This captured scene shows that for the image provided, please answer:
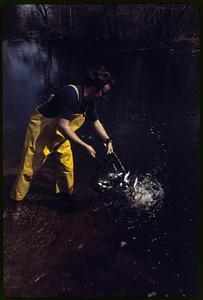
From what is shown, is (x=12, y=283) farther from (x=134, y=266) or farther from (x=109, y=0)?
(x=109, y=0)

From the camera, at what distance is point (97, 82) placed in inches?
140

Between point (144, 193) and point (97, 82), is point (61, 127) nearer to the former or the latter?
point (97, 82)

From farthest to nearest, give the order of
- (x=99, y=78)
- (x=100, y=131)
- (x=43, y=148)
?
(x=100, y=131)
(x=43, y=148)
(x=99, y=78)

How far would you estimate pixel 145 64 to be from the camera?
10.9m

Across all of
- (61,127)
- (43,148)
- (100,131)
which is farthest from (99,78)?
(43,148)

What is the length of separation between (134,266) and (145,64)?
8652 millimetres

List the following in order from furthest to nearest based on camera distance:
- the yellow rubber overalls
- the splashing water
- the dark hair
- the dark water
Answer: the splashing water
the yellow rubber overalls
the dark hair
the dark water

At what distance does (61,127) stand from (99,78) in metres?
0.71

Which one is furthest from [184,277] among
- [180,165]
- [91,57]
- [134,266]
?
[91,57]

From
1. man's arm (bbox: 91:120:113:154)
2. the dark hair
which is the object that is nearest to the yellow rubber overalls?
man's arm (bbox: 91:120:113:154)

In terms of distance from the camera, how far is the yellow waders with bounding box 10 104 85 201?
3.92m

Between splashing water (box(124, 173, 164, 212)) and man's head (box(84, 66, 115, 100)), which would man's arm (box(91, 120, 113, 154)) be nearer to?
man's head (box(84, 66, 115, 100))

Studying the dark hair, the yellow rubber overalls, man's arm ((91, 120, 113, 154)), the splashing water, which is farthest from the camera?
the splashing water

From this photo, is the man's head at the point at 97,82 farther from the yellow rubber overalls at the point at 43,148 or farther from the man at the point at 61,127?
the yellow rubber overalls at the point at 43,148
